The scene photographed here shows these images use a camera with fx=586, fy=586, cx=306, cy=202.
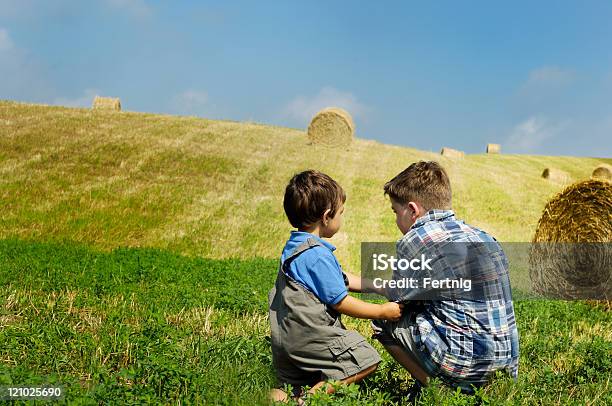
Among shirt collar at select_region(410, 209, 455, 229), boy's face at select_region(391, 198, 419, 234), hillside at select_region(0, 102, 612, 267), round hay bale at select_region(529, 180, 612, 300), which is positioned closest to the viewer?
shirt collar at select_region(410, 209, 455, 229)

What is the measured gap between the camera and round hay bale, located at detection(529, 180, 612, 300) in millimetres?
9836

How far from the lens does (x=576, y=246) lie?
33.4ft

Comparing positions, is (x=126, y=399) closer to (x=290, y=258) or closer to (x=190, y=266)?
(x=290, y=258)

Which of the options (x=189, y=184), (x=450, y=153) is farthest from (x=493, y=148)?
(x=189, y=184)

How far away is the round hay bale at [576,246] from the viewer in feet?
32.3

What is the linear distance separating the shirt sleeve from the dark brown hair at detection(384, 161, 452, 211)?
0.70 m

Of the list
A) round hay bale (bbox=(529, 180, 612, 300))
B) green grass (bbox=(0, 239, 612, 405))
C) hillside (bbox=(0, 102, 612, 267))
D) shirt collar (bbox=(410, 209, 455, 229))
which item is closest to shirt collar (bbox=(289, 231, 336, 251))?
shirt collar (bbox=(410, 209, 455, 229))

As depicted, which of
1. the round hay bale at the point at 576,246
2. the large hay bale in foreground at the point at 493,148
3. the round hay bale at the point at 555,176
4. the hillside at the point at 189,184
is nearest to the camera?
the round hay bale at the point at 576,246

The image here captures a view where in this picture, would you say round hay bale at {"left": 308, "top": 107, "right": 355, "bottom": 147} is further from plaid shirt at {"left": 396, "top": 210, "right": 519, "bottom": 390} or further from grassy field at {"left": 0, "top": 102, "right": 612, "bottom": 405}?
plaid shirt at {"left": 396, "top": 210, "right": 519, "bottom": 390}

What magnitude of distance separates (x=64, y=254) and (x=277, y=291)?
7.04 metres

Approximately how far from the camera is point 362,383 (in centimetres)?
461

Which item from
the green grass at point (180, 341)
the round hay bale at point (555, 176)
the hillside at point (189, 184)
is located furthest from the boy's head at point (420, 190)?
the round hay bale at point (555, 176)

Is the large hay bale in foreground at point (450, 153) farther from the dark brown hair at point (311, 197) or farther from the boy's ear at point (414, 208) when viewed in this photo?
the dark brown hair at point (311, 197)

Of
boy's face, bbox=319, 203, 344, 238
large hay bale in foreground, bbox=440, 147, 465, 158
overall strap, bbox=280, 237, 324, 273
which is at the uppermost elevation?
large hay bale in foreground, bbox=440, 147, 465, 158
